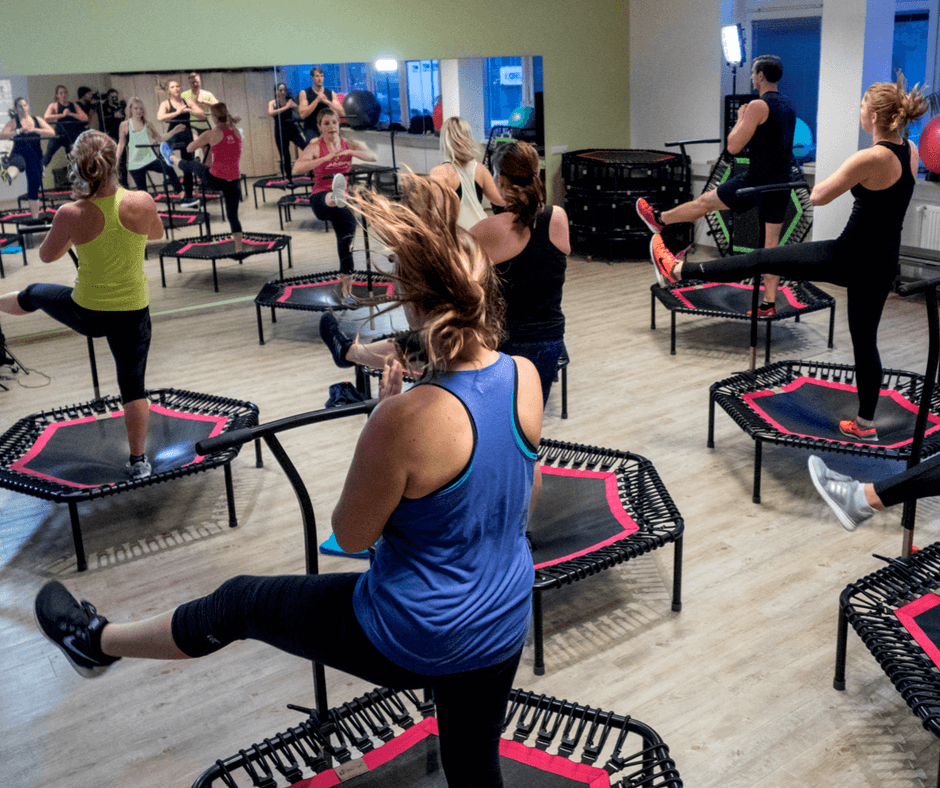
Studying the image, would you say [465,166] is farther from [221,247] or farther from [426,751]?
[426,751]

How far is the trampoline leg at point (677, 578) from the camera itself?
3.03m

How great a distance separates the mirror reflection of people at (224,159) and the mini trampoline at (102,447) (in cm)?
271

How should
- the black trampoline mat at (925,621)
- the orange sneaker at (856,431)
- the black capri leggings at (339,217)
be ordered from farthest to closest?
the black capri leggings at (339,217)
the orange sneaker at (856,431)
the black trampoline mat at (925,621)

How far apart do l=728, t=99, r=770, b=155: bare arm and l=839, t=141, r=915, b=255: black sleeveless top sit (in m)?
1.82

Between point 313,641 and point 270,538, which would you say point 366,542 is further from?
point 270,538

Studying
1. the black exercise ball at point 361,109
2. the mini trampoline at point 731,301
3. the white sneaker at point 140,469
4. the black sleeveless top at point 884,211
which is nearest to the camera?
the black sleeveless top at point 884,211

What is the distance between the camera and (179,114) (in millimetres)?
6562

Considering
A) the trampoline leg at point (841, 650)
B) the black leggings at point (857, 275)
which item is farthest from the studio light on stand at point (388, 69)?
the trampoline leg at point (841, 650)

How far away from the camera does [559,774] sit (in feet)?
7.20

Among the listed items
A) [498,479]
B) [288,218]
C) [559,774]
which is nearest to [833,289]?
[288,218]

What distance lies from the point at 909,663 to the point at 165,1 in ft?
19.7

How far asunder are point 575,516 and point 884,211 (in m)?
1.61

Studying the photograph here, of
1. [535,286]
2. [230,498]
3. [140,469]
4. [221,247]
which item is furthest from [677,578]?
[221,247]

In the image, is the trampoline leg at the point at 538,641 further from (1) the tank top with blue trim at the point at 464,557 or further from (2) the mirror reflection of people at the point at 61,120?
(2) the mirror reflection of people at the point at 61,120
